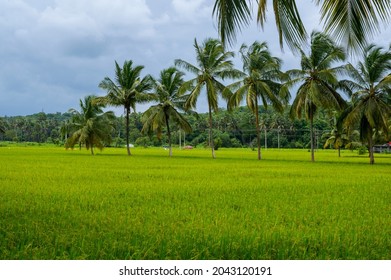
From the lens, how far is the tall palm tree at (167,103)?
3161 cm

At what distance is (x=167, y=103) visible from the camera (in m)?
31.4

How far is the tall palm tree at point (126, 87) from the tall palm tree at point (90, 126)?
80.6 inches

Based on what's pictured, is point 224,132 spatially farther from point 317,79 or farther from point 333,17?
point 333,17

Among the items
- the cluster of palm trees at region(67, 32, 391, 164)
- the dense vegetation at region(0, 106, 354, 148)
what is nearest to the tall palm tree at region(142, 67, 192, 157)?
the cluster of palm trees at region(67, 32, 391, 164)

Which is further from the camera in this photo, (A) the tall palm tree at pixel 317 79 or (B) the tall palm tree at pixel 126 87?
(B) the tall palm tree at pixel 126 87

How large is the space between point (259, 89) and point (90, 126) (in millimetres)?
14207

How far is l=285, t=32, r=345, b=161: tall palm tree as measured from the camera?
981 inches

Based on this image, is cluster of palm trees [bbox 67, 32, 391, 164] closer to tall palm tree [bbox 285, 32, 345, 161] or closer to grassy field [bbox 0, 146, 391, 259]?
tall palm tree [bbox 285, 32, 345, 161]

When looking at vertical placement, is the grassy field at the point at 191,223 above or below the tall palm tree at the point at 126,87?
below

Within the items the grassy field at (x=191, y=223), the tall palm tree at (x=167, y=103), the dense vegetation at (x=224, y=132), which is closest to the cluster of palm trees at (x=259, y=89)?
the tall palm tree at (x=167, y=103)

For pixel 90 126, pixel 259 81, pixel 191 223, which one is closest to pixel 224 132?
pixel 90 126

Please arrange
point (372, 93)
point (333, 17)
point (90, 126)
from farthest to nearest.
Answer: point (90, 126) → point (372, 93) → point (333, 17)

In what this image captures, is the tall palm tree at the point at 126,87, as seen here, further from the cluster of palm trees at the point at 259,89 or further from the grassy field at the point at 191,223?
the grassy field at the point at 191,223

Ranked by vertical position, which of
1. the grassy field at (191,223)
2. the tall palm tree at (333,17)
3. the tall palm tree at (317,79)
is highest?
the tall palm tree at (317,79)
